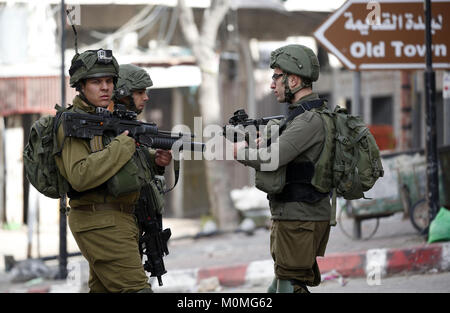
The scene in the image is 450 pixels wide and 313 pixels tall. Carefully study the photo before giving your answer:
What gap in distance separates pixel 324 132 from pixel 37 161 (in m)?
1.71

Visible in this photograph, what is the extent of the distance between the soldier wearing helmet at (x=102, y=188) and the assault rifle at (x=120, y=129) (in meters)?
0.06

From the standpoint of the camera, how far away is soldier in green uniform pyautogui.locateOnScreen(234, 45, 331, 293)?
4457 mm

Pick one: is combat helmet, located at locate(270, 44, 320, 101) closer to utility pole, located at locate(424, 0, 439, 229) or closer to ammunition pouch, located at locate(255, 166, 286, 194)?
ammunition pouch, located at locate(255, 166, 286, 194)

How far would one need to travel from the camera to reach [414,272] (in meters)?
7.30

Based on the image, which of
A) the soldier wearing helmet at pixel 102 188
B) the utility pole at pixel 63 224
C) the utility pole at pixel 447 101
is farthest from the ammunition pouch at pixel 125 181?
the utility pole at pixel 447 101

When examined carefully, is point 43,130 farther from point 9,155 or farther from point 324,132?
point 9,155

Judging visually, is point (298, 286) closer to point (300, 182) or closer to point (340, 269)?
point (300, 182)

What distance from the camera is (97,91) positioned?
4.48 m

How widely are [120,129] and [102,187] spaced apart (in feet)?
1.18

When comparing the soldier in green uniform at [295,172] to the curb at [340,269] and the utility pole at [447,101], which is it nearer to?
the curb at [340,269]

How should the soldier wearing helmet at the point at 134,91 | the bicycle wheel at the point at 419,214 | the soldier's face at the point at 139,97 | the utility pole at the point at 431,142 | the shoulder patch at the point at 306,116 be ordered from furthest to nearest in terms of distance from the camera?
the bicycle wheel at the point at 419,214, the utility pole at the point at 431,142, the soldier's face at the point at 139,97, the soldier wearing helmet at the point at 134,91, the shoulder patch at the point at 306,116

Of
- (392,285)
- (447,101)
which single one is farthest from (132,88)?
(447,101)

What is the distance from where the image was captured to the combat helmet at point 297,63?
15.1 ft

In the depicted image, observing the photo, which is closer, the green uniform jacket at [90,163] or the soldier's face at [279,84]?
the green uniform jacket at [90,163]
